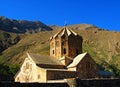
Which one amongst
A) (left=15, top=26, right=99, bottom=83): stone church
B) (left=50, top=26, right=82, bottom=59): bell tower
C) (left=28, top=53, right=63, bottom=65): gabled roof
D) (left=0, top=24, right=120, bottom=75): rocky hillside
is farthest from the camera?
(left=0, top=24, right=120, bottom=75): rocky hillside

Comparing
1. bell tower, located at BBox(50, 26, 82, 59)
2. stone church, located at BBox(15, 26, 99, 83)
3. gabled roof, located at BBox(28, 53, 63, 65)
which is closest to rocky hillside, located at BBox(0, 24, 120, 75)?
bell tower, located at BBox(50, 26, 82, 59)

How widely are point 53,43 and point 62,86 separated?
22.9 m

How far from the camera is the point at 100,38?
170875mm

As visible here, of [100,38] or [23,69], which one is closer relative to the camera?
[23,69]

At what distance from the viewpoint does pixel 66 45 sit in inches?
1989

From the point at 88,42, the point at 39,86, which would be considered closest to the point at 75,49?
the point at 39,86

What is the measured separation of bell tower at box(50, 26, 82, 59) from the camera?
165 ft

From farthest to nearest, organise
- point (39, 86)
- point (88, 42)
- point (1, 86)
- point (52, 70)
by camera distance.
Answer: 1. point (88, 42)
2. point (52, 70)
3. point (39, 86)
4. point (1, 86)

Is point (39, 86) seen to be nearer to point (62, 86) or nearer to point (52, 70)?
point (62, 86)

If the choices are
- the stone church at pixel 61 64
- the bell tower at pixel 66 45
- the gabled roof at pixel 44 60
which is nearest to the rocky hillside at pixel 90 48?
the bell tower at pixel 66 45

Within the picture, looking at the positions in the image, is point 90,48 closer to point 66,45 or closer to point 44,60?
point 66,45

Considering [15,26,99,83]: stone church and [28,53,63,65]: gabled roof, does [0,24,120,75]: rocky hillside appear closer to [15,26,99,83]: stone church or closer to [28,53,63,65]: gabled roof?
[15,26,99,83]: stone church

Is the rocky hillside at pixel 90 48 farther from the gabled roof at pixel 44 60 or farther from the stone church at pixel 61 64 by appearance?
the gabled roof at pixel 44 60

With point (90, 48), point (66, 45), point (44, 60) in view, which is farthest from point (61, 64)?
point (90, 48)
